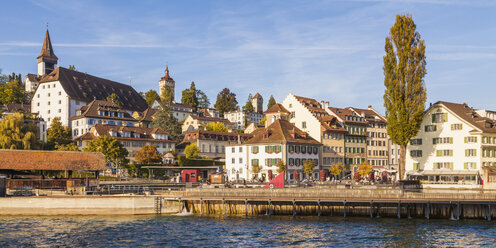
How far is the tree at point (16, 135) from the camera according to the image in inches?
3113

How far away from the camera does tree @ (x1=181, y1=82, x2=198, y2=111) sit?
191 meters

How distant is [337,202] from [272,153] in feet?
111

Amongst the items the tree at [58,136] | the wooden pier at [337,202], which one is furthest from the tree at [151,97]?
the wooden pier at [337,202]

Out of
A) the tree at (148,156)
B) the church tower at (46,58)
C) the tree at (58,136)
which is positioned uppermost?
the church tower at (46,58)

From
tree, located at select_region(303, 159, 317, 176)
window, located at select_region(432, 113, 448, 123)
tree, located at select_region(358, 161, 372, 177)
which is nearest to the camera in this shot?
window, located at select_region(432, 113, 448, 123)

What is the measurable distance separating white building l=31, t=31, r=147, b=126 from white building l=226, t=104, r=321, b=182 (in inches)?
2295

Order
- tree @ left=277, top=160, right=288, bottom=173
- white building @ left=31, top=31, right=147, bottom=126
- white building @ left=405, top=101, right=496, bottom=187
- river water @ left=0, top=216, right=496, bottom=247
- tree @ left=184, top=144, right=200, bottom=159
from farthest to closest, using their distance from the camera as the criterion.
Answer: white building @ left=31, top=31, right=147, bottom=126, tree @ left=184, top=144, right=200, bottom=159, tree @ left=277, top=160, right=288, bottom=173, white building @ left=405, top=101, right=496, bottom=187, river water @ left=0, top=216, right=496, bottom=247

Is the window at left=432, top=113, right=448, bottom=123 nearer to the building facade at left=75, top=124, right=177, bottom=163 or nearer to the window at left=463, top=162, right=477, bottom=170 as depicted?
the window at left=463, top=162, right=477, bottom=170

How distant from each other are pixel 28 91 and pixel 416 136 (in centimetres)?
15191

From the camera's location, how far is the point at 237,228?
45.4 m

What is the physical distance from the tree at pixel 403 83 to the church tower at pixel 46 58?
5858 inches

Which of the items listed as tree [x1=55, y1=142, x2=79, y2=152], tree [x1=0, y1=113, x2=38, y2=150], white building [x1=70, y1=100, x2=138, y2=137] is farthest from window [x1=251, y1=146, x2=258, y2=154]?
white building [x1=70, y1=100, x2=138, y2=137]

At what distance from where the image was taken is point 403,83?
74.0 m

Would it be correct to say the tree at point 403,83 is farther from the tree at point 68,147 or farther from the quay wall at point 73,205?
the tree at point 68,147
